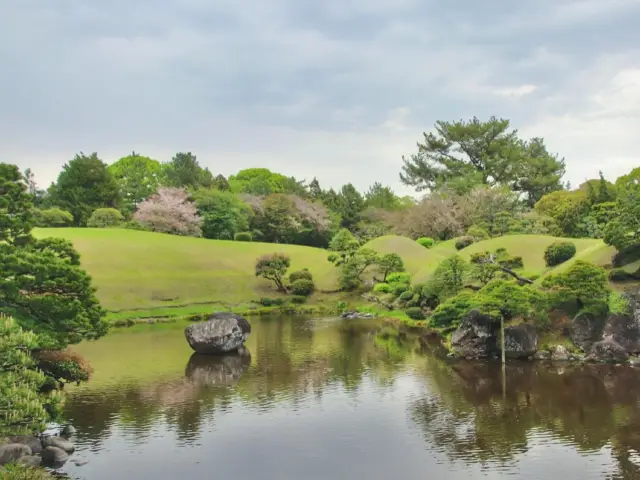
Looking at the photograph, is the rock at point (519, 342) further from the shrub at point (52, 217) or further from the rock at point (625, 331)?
the shrub at point (52, 217)

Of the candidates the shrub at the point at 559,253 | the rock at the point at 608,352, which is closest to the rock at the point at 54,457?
the rock at the point at 608,352

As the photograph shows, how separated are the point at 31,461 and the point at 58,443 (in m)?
1.20

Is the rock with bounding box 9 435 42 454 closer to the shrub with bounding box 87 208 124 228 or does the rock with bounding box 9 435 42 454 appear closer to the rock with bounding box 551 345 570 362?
the rock with bounding box 551 345 570 362

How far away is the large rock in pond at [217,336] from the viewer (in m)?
28.3

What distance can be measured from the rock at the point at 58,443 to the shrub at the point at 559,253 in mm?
30841

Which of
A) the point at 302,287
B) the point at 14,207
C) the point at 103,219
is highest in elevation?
the point at 103,219

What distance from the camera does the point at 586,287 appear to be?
25.2 metres

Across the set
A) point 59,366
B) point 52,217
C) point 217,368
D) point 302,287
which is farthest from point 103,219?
point 59,366

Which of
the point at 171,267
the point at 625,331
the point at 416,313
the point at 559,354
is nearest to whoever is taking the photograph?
the point at 625,331

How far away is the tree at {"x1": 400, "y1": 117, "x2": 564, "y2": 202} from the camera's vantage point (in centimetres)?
7062

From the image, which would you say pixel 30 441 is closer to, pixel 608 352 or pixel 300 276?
pixel 608 352

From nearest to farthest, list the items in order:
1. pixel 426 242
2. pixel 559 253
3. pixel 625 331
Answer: pixel 625 331
pixel 559 253
pixel 426 242

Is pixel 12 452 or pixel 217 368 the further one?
pixel 217 368

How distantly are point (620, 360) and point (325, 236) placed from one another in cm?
4816
